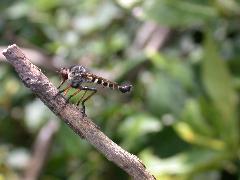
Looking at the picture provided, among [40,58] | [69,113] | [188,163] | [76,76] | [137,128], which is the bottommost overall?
[69,113]

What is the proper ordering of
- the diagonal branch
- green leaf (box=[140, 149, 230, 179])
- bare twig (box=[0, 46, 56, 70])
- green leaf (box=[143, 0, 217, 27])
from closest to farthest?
the diagonal branch < green leaf (box=[140, 149, 230, 179]) < green leaf (box=[143, 0, 217, 27]) < bare twig (box=[0, 46, 56, 70])

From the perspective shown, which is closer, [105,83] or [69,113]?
[69,113]

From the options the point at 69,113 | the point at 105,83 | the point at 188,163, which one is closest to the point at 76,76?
the point at 105,83

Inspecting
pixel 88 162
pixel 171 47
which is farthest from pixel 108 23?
pixel 88 162

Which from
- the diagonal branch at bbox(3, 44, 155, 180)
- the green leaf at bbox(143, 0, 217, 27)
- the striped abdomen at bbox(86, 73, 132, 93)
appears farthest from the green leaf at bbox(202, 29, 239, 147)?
the diagonal branch at bbox(3, 44, 155, 180)

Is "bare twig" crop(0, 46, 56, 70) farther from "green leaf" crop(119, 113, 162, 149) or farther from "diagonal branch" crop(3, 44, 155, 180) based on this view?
"diagonal branch" crop(3, 44, 155, 180)

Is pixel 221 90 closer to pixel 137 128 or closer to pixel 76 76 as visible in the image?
pixel 137 128

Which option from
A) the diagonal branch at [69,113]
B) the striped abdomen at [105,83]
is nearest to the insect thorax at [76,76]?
the striped abdomen at [105,83]
